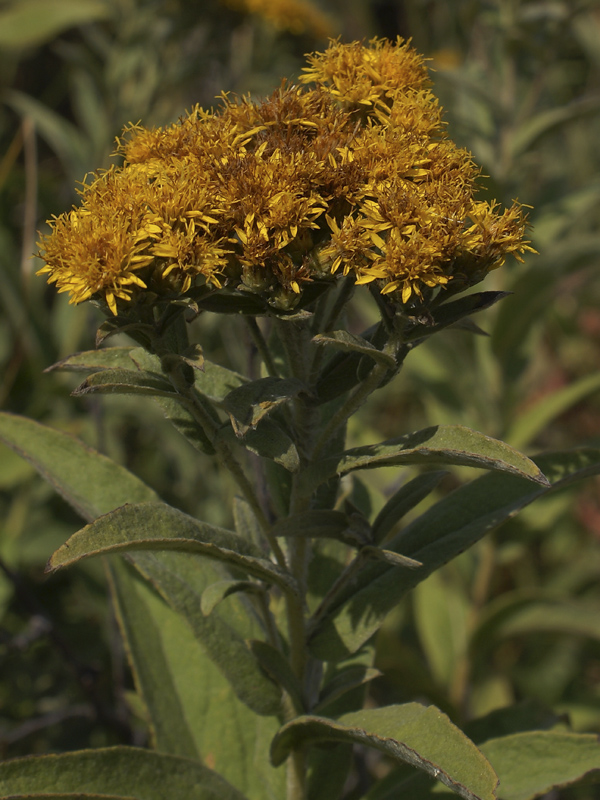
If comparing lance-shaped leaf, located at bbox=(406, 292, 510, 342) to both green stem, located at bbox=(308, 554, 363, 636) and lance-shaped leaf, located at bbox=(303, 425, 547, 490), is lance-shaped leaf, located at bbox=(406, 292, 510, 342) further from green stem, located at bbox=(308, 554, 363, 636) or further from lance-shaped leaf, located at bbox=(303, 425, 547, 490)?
Result: green stem, located at bbox=(308, 554, 363, 636)

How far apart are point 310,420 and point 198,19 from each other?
368cm

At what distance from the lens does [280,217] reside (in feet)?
3.63

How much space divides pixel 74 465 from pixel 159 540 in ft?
2.01

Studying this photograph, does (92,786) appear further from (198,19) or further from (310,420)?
(198,19)

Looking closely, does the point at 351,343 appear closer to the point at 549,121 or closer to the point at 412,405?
the point at 549,121

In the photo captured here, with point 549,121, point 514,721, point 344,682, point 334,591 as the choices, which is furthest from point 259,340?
point 549,121

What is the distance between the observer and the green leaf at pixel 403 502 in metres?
1.27

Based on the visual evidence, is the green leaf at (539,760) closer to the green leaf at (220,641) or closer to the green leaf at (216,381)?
the green leaf at (220,641)

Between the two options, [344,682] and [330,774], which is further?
[330,774]

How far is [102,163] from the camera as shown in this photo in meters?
3.58

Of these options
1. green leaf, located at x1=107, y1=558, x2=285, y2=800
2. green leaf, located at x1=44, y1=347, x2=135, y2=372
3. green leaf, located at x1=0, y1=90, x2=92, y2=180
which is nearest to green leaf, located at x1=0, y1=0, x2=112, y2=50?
green leaf, located at x1=0, y1=90, x2=92, y2=180

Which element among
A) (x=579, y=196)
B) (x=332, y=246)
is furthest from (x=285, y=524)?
(x=579, y=196)

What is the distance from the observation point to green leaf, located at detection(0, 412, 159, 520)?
152 centimetres

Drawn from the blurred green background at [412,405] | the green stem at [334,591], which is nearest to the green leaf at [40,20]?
the blurred green background at [412,405]
